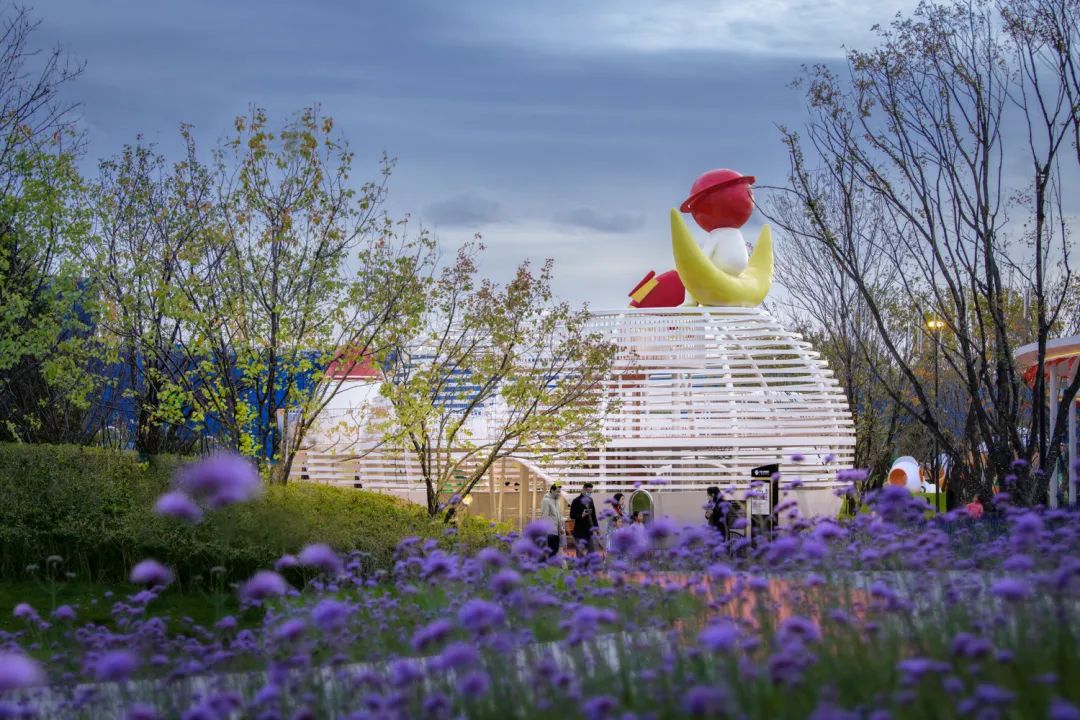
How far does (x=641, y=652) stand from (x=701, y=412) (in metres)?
17.4

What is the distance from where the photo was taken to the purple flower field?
12.1 feet

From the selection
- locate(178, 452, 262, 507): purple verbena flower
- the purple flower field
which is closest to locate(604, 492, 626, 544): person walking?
the purple flower field

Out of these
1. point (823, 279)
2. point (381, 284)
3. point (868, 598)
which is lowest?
point (868, 598)

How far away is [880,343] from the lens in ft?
101

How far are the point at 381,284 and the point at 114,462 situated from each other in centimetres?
406

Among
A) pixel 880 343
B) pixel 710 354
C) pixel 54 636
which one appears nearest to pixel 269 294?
pixel 54 636

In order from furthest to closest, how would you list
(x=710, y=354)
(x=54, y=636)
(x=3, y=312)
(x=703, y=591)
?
1. (x=710, y=354)
2. (x=3, y=312)
3. (x=54, y=636)
4. (x=703, y=591)

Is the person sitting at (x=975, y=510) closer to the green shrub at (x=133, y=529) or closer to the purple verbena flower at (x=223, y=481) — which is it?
the green shrub at (x=133, y=529)

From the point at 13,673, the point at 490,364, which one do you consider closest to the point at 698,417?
the point at 490,364

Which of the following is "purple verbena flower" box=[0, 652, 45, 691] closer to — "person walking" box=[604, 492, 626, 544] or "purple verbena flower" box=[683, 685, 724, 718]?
"purple verbena flower" box=[683, 685, 724, 718]

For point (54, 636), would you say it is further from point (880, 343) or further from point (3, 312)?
point (880, 343)

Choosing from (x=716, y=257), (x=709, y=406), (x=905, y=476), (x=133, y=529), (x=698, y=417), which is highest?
(x=716, y=257)

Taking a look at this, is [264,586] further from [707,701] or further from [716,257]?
[716,257]

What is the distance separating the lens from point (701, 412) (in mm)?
22312
